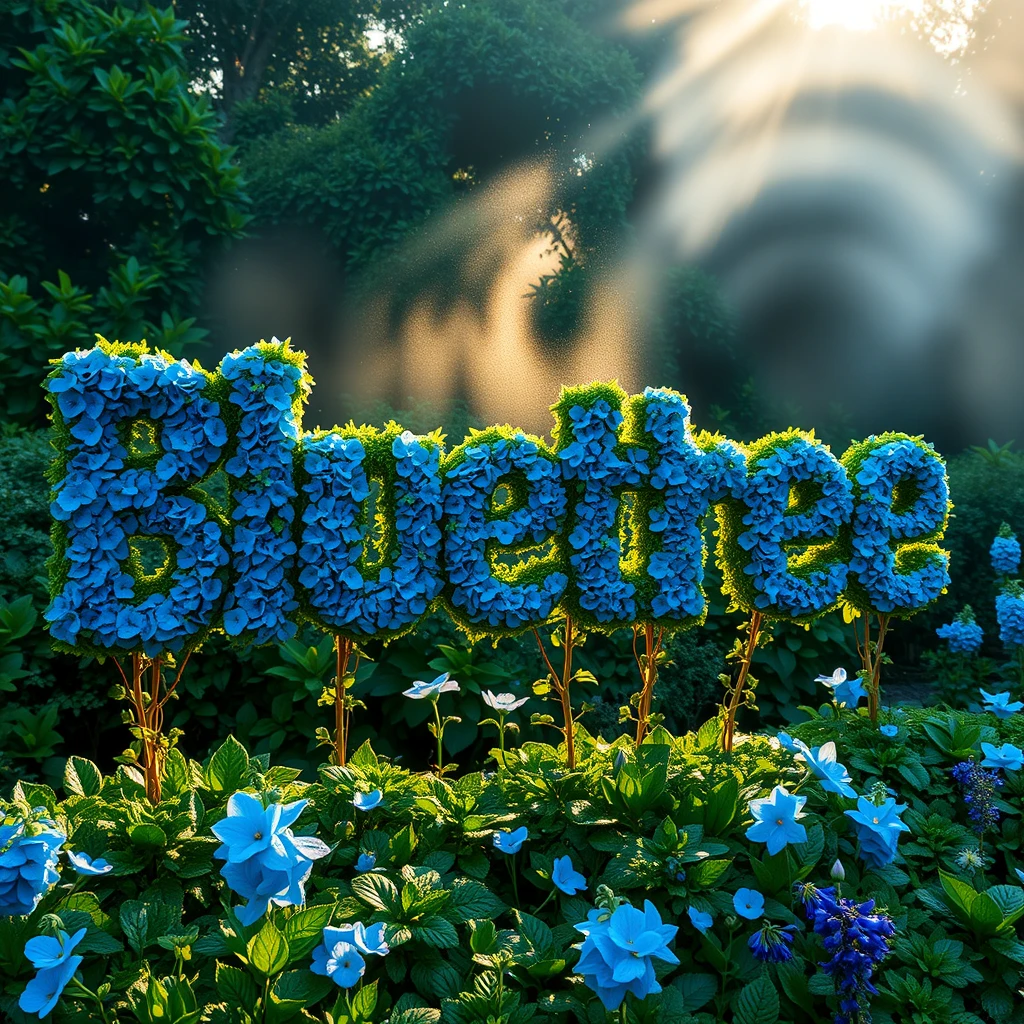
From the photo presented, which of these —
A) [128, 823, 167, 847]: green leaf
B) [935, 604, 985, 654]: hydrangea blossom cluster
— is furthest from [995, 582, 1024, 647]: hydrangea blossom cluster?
[128, 823, 167, 847]: green leaf

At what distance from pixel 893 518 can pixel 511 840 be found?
1.58 metres

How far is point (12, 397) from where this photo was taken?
173 inches

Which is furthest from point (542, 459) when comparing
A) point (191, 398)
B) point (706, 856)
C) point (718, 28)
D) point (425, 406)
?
point (718, 28)

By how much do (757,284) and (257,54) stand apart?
6.77 m

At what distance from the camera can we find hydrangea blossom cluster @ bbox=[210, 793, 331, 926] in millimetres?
1442

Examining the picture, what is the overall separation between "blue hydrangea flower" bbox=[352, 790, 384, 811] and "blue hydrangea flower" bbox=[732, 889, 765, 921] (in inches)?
33.4

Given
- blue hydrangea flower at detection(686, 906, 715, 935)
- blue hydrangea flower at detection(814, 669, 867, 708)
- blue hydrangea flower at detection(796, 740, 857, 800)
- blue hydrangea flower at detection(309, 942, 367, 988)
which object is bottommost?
blue hydrangea flower at detection(309, 942, 367, 988)

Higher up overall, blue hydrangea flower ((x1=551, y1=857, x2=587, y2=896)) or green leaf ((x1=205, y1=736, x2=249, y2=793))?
green leaf ((x1=205, y1=736, x2=249, y2=793))

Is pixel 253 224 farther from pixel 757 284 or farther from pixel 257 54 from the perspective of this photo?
pixel 757 284

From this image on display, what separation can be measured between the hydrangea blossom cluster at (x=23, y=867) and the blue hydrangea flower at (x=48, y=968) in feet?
0.37

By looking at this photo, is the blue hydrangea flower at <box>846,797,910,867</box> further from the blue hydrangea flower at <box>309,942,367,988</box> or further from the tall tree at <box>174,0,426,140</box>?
the tall tree at <box>174,0,426,140</box>

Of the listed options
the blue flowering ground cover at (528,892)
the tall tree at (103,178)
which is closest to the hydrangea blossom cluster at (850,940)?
the blue flowering ground cover at (528,892)

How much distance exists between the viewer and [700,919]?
5.87 feet

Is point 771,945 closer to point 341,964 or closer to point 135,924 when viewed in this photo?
point 341,964
